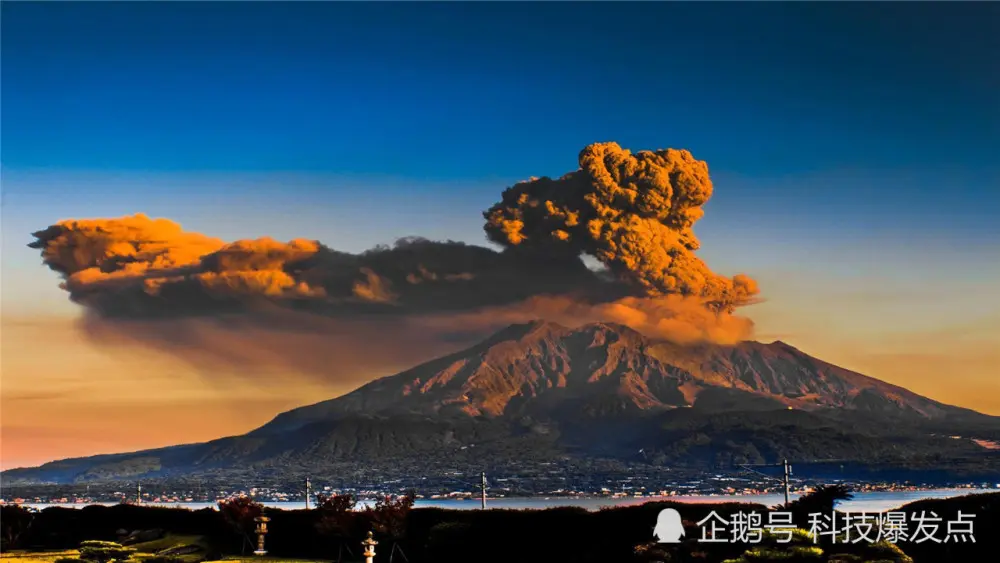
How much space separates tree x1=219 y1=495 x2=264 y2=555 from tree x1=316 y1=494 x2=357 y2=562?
82.1 inches

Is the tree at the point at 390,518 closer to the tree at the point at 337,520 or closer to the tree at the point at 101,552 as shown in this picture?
the tree at the point at 337,520

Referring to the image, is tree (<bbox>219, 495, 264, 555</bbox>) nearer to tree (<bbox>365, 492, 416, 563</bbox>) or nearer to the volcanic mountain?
tree (<bbox>365, 492, 416, 563</bbox>)

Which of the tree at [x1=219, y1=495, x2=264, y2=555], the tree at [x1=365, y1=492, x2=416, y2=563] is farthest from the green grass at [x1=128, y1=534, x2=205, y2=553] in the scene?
the tree at [x1=365, y1=492, x2=416, y2=563]

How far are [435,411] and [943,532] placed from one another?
15284 cm

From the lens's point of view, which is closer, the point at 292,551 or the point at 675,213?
the point at 292,551

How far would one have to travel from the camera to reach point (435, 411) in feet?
560

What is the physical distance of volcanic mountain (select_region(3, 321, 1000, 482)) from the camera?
5364 inches

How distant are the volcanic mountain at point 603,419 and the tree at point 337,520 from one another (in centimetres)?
8970

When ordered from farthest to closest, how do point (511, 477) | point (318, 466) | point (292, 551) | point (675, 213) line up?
point (318, 466), point (511, 477), point (675, 213), point (292, 551)

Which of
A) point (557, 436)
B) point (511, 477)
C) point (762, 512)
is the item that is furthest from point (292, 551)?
point (557, 436)

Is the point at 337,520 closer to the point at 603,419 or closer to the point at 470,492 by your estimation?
the point at 470,492

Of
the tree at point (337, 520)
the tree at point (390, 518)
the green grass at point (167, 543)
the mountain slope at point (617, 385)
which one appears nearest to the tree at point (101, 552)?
the green grass at point (167, 543)

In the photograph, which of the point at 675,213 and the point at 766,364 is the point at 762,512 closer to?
the point at 675,213

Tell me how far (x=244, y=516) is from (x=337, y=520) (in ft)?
14.7
